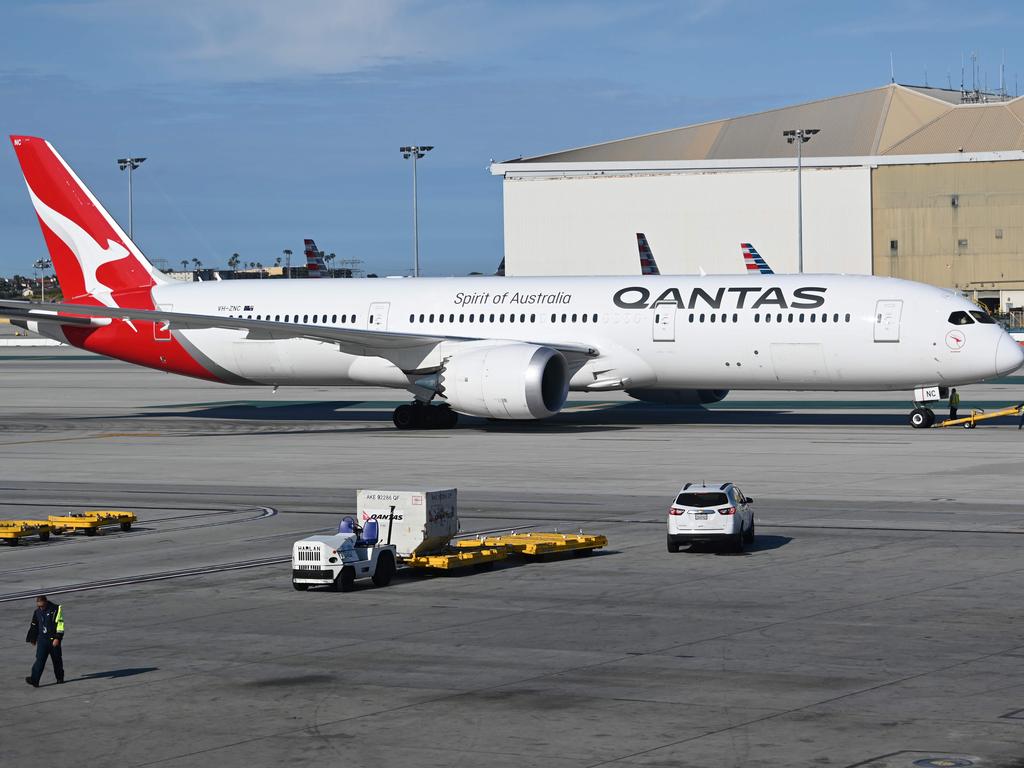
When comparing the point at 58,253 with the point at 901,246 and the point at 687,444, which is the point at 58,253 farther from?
the point at 901,246

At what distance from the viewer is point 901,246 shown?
123750 mm

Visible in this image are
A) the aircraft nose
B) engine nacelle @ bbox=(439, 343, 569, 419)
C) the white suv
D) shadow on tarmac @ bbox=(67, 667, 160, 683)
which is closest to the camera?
shadow on tarmac @ bbox=(67, 667, 160, 683)

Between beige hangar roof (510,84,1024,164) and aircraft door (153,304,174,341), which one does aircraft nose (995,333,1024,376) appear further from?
beige hangar roof (510,84,1024,164)

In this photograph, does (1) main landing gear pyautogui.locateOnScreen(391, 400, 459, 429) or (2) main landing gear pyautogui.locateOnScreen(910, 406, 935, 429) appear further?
(1) main landing gear pyautogui.locateOnScreen(391, 400, 459, 429)

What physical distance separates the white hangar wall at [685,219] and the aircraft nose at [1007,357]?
82223 mm

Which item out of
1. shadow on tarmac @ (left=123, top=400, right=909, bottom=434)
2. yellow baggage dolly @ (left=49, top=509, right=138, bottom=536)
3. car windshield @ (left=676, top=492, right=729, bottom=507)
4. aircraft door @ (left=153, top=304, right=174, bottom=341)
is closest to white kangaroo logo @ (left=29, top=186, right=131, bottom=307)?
aircraft door @ (left=153, top=304, right=174, bottom=341)

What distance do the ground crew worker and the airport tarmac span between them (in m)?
0.21

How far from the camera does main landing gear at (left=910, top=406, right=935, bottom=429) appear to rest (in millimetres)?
44125

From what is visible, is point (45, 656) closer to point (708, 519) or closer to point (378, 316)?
point (708, 519)

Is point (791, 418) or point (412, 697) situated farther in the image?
point (791, 418)

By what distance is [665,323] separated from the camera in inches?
1757

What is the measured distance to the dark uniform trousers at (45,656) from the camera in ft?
49.1

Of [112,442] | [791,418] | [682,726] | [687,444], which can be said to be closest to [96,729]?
[682,726]

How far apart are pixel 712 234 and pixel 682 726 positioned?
116520mm
